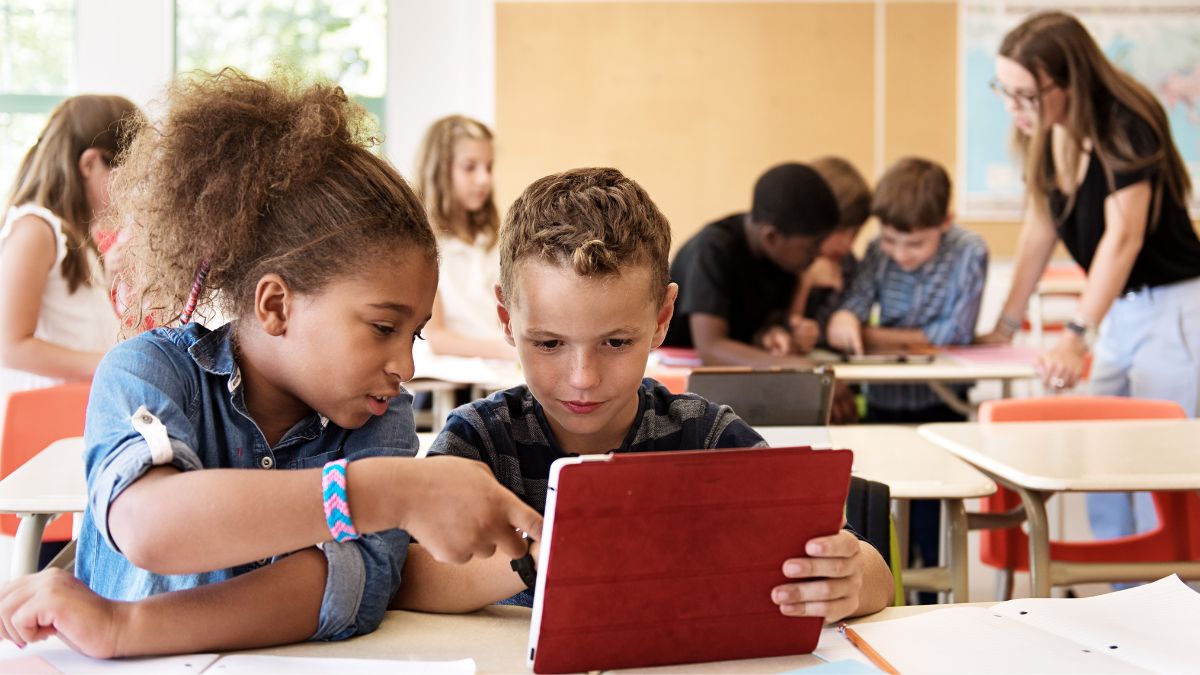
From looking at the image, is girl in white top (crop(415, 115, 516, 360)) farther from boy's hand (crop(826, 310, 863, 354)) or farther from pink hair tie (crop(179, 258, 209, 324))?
pink hair tie (crop(179, 258, 209, 324))

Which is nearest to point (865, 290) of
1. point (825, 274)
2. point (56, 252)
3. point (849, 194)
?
point (825, 274)

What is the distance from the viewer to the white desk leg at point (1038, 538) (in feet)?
7.23

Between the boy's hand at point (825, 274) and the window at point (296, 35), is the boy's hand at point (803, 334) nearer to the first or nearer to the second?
the boy's hand at point (825, 274)

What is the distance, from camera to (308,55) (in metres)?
6.31

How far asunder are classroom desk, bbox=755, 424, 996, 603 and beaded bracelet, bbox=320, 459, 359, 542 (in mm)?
1200

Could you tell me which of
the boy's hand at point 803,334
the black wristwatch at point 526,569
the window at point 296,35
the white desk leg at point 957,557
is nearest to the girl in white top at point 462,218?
the boy's hand at point 803,334

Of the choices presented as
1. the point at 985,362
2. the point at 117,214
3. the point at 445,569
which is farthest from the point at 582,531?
the point at 985,362

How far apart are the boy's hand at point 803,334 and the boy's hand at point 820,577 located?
2.66 m

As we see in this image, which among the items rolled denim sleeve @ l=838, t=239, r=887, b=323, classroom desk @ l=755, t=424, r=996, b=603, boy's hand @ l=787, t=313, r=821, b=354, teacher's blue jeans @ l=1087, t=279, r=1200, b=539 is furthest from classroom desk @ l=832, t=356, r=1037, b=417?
classroom desk @ l=755, t=424, r=996, b=603

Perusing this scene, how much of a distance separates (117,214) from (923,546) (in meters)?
2.66

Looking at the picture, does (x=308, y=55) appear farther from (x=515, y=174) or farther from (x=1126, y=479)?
(x=1126, y=479)

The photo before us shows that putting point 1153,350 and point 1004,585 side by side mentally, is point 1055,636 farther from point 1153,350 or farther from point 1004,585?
point 1153,350

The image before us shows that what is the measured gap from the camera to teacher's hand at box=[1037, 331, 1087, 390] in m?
3.13

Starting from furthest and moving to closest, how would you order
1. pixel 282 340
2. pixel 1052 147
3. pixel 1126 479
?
pixel 1052 147, pixel 1126 479, pixel 282 340
